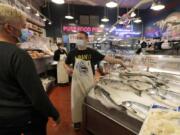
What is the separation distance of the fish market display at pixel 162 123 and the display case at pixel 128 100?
1.77ft

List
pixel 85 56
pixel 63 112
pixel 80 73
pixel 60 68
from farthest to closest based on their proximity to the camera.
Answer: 1. pixel 60 68
2. pixel 63 112
3. pixel 85 56
4. pixel 80 73

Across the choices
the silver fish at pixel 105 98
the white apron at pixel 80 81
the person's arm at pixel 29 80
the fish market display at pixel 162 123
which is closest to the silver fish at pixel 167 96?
the silver fish at pixel 105 98

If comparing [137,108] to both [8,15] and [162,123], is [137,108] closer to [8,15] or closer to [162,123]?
[162,123]

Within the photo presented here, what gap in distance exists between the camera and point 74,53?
9.68 feet

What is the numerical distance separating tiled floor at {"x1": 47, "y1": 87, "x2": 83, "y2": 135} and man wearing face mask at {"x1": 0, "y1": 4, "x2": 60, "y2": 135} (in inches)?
74.3

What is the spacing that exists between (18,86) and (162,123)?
93 centimetres

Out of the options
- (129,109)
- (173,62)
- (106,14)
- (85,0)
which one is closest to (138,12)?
(106,14)

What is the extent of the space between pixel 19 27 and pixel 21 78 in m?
0.37

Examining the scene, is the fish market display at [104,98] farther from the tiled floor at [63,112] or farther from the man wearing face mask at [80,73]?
the tiled floor at [63,112]

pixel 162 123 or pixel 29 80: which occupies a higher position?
pixel 29 80

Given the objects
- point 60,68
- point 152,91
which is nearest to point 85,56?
point 152,91

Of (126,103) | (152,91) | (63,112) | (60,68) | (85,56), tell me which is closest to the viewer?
(126,103)

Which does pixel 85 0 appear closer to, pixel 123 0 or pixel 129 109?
pixel 123 0

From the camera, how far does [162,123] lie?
97cm
